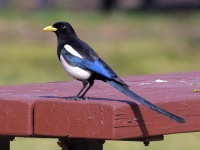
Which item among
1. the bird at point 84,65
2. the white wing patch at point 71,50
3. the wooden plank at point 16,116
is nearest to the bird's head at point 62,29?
the bird at point 84,65

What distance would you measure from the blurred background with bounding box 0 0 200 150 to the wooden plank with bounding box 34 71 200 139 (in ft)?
12.8

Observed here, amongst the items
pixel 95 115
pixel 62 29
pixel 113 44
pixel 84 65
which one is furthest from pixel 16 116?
pixel 113 44

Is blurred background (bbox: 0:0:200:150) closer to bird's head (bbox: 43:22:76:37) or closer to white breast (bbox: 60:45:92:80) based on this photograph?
bird's head (bbox: 43:22:76:37)

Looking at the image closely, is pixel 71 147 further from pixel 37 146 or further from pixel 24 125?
pixel 37 146

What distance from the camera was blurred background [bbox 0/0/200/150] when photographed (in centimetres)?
1298

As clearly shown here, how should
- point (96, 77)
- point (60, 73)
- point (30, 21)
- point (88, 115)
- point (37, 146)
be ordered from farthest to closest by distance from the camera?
point (30, 21) < point (60, 73) < point (37, 146) < point (96, 77) < point (88, 115)

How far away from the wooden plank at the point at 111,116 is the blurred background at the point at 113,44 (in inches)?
153

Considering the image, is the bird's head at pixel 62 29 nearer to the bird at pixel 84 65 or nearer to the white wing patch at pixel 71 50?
the bird at pixel 84 65

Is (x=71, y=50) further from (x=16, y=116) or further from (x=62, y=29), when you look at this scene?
(x=16, y=116)

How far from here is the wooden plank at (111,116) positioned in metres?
3.88

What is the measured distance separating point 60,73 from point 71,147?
32.5ft

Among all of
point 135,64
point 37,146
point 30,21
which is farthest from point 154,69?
point 30,21

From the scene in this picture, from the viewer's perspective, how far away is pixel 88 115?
13.0ft

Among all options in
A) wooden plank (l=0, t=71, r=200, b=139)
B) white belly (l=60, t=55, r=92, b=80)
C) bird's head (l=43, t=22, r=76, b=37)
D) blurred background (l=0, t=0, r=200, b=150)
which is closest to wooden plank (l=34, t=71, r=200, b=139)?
wooden plank (l=0, t=71, r=200, b=139)
